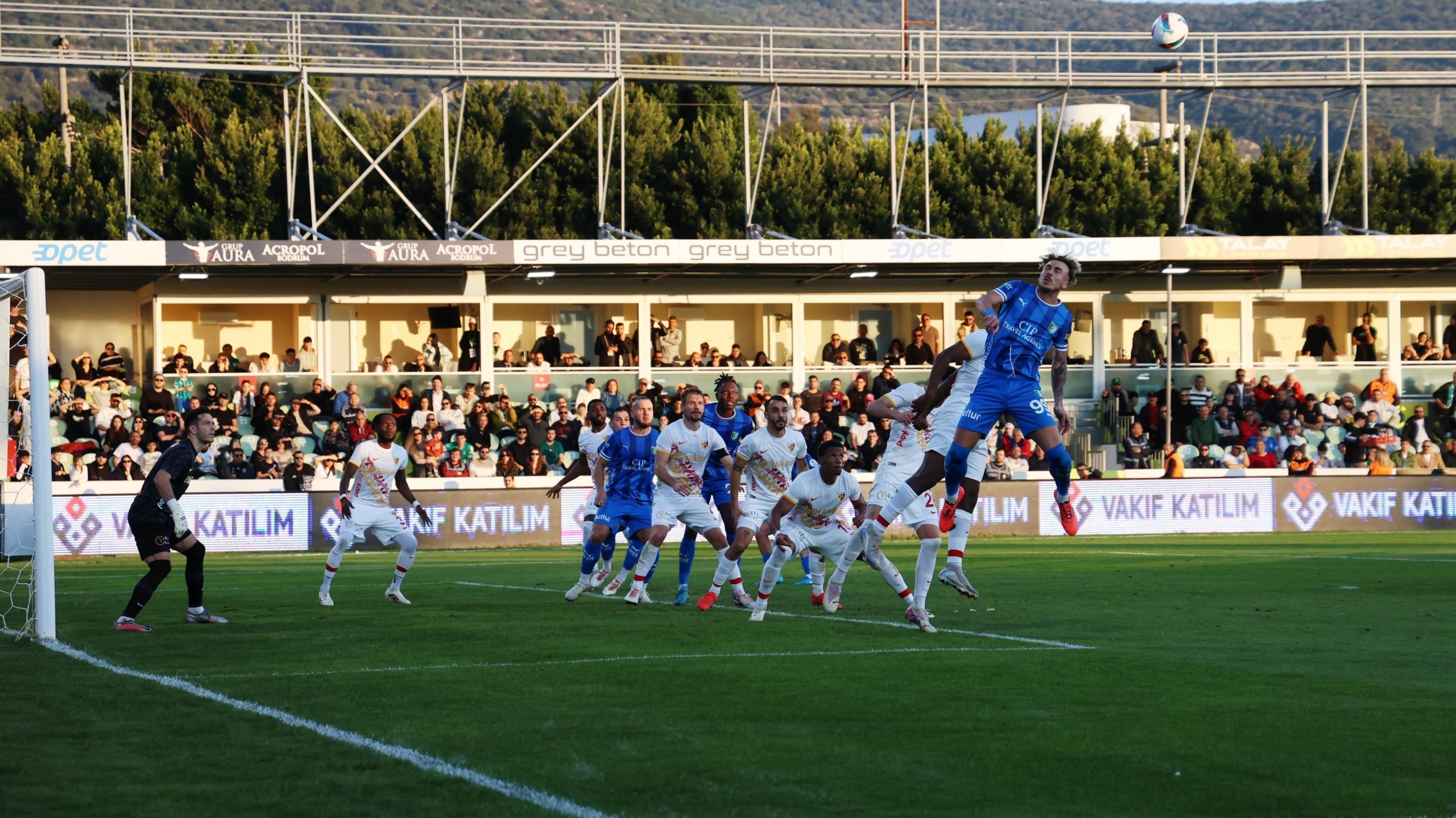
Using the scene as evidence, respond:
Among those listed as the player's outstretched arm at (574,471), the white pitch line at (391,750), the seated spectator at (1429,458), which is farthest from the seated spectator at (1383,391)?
the white pitch line at (391,750)

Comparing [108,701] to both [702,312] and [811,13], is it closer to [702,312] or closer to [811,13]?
[702,312]

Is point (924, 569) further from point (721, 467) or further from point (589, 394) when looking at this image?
point (589, 394)

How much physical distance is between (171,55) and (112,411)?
953cm

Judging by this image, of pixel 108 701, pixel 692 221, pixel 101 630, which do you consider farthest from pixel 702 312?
pixel 108 701

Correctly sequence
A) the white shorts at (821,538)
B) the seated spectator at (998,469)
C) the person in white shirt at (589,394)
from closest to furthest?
the white shorts at (821,538) → the seated spectator at (998,469) → the person in white shirt at (589,394)

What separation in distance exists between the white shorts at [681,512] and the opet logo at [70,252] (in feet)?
66.3

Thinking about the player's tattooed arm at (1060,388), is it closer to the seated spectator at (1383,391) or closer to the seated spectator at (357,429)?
the seated spectator at (357,429)

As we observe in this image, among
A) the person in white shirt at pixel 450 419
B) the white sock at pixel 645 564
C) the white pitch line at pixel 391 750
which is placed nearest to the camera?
the white pitch line at pixel 391 750

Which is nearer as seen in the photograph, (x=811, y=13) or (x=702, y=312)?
(x=702, y=312)

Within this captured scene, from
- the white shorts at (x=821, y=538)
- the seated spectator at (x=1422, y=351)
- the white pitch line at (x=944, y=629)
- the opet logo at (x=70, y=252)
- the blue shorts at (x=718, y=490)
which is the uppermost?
the opet logo at (x=70, y=252)

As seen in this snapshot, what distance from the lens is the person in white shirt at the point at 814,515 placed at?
44.0 feet

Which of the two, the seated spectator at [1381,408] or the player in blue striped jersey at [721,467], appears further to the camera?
the seated spectator at [1381,408]

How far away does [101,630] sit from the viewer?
1311 centimetres

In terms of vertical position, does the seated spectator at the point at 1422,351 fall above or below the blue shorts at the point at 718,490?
above
